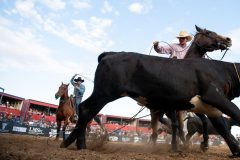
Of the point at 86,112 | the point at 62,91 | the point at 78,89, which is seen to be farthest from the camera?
the point at 62,91

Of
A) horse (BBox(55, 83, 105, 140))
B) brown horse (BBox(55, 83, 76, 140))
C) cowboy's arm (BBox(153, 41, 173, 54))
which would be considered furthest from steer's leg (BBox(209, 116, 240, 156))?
brown horse (BBox(55, 83, 76, 140))

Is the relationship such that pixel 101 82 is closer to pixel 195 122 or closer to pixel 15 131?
pixel 195 122

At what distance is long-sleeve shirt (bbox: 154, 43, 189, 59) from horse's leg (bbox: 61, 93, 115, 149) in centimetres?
349

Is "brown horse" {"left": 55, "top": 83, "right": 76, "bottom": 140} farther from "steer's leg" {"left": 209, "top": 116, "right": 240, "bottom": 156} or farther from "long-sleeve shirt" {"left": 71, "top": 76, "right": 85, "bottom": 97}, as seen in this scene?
"steer's leg" {"left": 209, "top": 116, "right": 240, "bottom": 156}

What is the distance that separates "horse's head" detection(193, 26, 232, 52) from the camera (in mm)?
7438

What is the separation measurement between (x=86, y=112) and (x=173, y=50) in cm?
395

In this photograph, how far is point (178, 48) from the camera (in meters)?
8.80

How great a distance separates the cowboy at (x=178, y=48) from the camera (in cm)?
862

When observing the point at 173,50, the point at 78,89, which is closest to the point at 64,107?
the point at 78,89

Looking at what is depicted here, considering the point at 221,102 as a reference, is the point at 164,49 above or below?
above

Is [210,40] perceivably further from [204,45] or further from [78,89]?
[78,89]

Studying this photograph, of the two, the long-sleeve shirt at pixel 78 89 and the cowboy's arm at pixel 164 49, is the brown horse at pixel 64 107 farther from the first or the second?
the cowboy's arm at pixel 164 49

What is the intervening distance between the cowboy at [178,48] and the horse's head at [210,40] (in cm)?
77

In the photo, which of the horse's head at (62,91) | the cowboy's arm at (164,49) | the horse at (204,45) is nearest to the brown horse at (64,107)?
the horse's head at (62,91)
